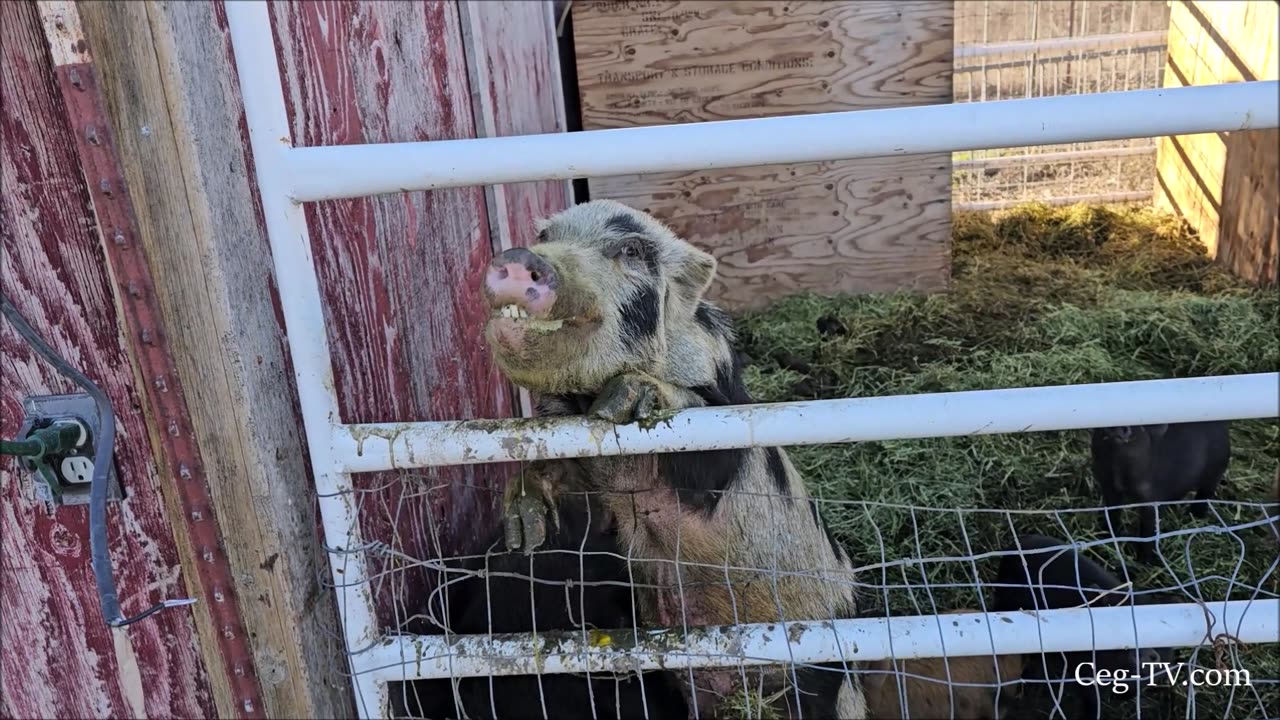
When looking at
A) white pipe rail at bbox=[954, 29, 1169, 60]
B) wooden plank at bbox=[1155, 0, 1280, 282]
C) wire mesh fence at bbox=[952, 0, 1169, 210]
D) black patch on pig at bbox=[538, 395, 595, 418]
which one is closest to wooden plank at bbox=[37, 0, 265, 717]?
black patch on pig at bbox=[538, 395, 595, 418]

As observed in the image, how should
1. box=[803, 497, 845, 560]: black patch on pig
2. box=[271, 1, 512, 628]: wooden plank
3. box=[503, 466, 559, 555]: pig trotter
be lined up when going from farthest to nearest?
box=[803, 497, 845, 560]: black patch on pig < box=[271, 1, 512, 628]: wooden plank < box=[503, 466, 559, 555]: pig trotter

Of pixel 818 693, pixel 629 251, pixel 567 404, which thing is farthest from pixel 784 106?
pixel 818 693

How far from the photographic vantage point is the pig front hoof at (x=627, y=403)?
6.17 feet

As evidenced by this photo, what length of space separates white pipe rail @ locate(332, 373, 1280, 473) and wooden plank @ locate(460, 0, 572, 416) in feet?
6.56

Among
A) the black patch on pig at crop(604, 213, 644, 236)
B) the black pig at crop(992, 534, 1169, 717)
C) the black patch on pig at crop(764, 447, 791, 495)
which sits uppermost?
the black patch on pig at crop(604, 213, 644, 236)

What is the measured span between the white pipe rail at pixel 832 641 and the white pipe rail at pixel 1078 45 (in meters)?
7.41

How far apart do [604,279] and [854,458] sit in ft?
8.66

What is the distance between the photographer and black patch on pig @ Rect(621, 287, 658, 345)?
2520mm

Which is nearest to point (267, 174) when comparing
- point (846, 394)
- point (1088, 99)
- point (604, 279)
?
point (604, 279)

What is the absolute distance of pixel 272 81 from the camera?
66.9 inches

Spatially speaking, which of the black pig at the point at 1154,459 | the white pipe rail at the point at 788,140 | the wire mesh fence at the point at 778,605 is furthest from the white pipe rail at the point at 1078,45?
the white pipe rail at the point at 788,140

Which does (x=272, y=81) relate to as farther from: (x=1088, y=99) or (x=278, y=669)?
(x=1088, y=99)

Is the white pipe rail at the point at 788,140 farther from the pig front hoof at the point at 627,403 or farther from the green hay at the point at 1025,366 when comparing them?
the green hay at the point at 1025,366

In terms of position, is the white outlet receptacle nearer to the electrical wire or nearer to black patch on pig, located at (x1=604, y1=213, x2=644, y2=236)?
the electrical wire
